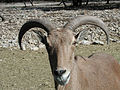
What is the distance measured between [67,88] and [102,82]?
1198mm

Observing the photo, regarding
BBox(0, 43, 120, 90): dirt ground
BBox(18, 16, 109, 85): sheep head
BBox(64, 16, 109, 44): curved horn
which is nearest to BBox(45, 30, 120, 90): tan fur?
BBox(18, 16, 109, 85): sheep head

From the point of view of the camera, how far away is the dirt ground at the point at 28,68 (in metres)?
11.2

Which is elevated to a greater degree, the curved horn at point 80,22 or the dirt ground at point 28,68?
the curved horn at point 80,22

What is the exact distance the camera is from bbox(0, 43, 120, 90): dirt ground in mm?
11188

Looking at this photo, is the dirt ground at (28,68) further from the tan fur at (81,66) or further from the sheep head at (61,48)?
the sheep head at (61,48)

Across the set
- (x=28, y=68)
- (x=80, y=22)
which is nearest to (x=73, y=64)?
(x=80, y=22)

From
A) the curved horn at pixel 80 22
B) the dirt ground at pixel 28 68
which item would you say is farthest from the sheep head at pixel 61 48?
the dirt ground at pixel 28 68

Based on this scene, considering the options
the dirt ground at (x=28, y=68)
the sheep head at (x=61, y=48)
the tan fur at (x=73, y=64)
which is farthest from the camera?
the dirt ground at (x=28, y=68)

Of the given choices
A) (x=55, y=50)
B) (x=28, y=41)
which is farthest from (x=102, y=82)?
(x=28, y=41)

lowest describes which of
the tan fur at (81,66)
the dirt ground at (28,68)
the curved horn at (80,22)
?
the dirt ground at (28,68)

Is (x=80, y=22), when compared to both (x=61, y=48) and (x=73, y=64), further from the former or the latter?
(x=61, y=48)

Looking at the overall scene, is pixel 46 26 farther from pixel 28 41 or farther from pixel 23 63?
pixel 28 41

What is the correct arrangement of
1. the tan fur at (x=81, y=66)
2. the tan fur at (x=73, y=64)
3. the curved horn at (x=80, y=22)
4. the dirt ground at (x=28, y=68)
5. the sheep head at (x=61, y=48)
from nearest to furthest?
the sheep head at (x=61, y=48) → the tan fur at (x=73, y=64) → the tan fur at (x=81, y=66) → the curved horn at (x=80, y=22) → the dirt ground at (x=28, y=68)

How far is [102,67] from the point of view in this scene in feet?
27.5
